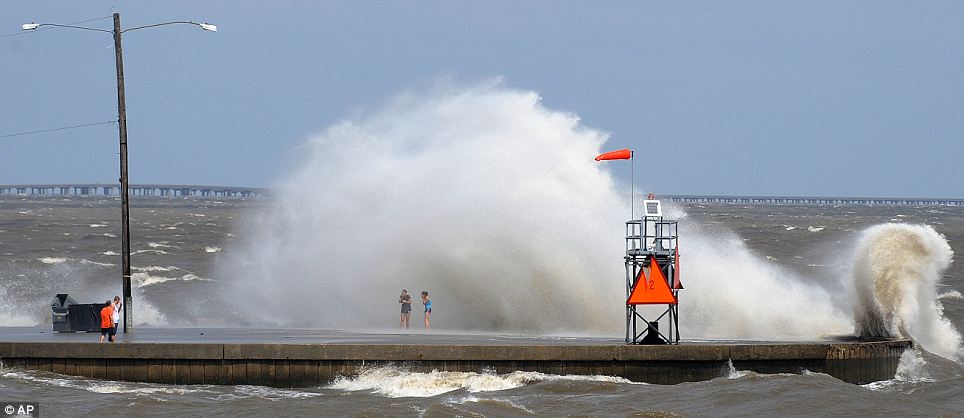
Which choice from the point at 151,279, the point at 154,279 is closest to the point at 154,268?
the point at 154,279

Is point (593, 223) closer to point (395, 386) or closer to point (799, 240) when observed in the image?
point (395, 386)

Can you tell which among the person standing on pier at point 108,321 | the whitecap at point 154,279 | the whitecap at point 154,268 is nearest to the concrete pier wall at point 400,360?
the person standing on pier at point 108,321

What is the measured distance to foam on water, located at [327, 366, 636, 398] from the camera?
19.2 metres

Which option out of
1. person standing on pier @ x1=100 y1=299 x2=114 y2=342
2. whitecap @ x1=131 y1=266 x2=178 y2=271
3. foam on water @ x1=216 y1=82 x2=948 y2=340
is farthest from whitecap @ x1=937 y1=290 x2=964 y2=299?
whitecap @ x1=131 y1=266 x2=178 y2=271

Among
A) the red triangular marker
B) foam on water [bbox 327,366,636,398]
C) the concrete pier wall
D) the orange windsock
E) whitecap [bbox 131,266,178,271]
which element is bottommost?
foam on water [bbox 327,366,636,398]

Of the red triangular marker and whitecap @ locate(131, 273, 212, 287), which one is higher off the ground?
the red triangular marker

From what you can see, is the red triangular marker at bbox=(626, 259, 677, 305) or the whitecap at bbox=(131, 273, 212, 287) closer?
the red triangular marker at bbox=(626, 259, 677, 305)

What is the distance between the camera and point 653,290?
19.8 metres

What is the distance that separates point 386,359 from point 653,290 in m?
4.25

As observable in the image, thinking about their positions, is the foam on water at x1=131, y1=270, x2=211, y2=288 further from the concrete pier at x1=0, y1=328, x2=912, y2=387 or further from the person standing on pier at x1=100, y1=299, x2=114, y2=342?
the concrete pier at x1=0, y1=328, x2=912, y2=387

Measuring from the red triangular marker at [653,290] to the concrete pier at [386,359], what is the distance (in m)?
0.72

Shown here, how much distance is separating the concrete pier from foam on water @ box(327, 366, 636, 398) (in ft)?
0.39

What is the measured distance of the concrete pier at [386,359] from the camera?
19.6 m

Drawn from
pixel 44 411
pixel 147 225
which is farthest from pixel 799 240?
pixel 44 411
